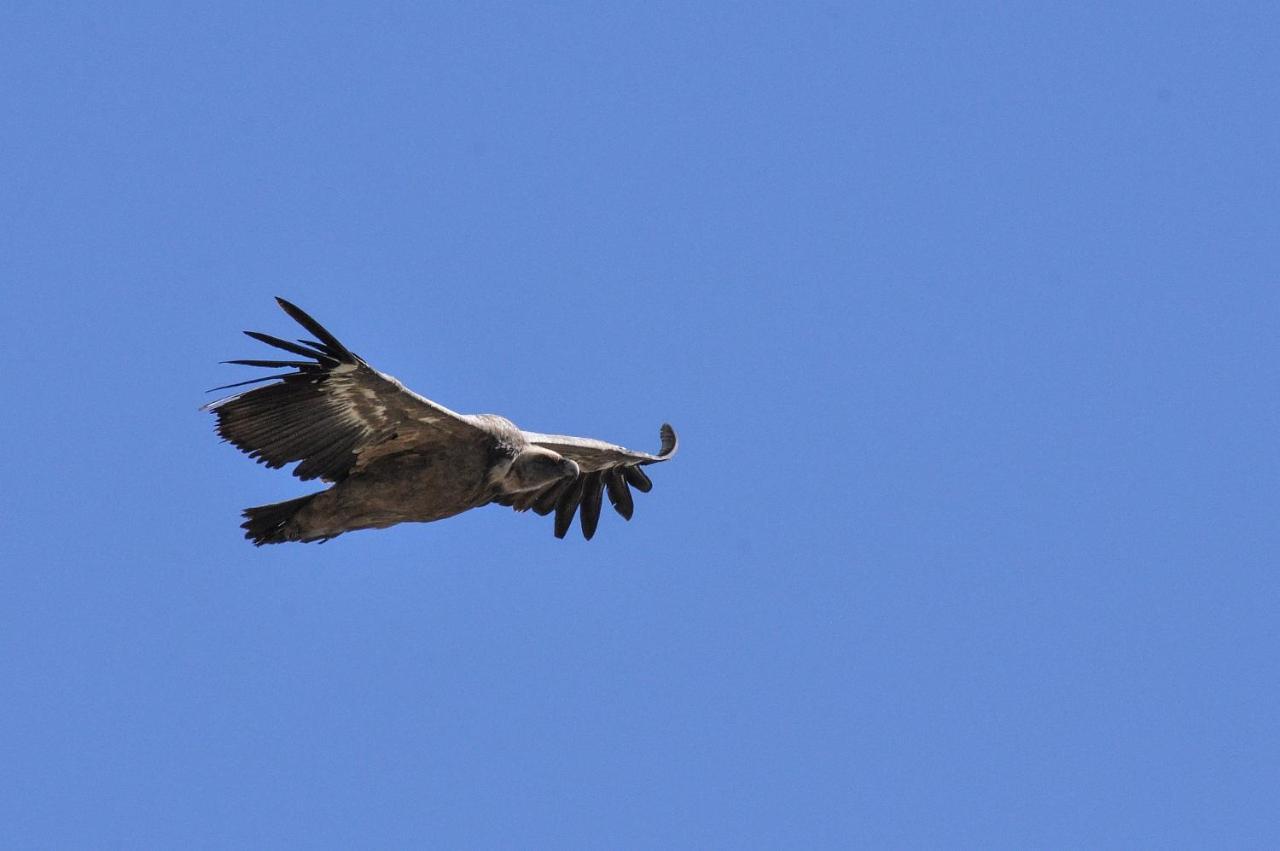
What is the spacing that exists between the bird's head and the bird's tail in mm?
1746

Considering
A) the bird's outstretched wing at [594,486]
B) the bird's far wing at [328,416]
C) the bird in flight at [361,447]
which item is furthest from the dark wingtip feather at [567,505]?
the bird's far wing at [328,416]

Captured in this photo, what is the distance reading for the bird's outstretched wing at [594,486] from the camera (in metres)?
22.6

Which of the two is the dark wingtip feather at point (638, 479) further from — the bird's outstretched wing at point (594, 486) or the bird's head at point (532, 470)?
the bird's head at point (532, 470)

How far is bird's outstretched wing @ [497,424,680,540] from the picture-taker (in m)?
22.6

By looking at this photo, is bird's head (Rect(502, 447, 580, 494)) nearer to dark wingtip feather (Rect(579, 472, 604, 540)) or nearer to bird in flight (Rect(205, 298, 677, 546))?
bird in flight (Rect(205, 298, 677, 546))

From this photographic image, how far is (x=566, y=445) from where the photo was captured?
72.1 ft

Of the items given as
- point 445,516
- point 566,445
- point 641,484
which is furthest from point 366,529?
point 641,484

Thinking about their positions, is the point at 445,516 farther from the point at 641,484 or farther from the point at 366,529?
the point at 641,484

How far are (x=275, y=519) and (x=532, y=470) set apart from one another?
230cm

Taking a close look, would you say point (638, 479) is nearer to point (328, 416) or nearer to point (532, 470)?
point (532, 470)

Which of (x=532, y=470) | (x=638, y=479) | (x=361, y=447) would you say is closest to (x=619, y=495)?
(x=638, y=479)

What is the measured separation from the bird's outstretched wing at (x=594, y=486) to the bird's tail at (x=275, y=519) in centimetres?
271

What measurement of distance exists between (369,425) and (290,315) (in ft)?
4.75

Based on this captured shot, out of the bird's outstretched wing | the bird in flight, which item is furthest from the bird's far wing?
the bird's outstretched wing
